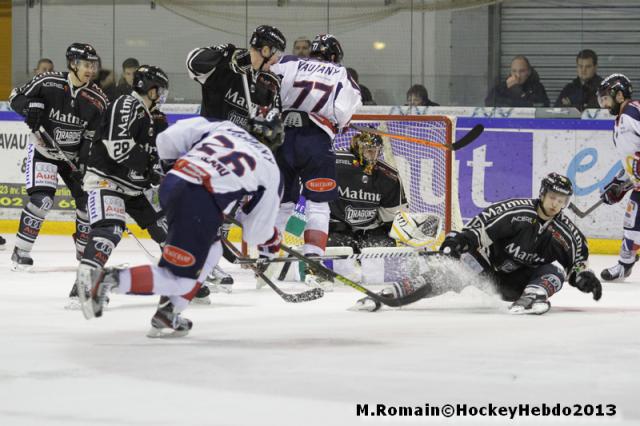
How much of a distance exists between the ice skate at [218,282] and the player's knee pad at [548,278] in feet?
5.09

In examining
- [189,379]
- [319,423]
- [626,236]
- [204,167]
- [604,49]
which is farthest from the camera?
[604,49]

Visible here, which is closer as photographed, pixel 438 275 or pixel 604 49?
pixel 438 275

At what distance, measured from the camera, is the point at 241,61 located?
5.58 meters

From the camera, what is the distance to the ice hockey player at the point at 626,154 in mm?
6711

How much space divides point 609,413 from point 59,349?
1.86m

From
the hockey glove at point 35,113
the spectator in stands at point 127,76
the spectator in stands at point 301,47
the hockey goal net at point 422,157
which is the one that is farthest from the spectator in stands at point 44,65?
the hockey goal net at point 422,157

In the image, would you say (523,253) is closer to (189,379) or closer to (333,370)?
(333,370)

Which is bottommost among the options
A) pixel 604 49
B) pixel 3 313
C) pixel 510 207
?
pixel 3 313

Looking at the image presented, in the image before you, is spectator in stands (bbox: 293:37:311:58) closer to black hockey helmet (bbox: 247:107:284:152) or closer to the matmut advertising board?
the matmut advertising board

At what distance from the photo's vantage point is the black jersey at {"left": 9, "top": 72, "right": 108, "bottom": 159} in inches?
252

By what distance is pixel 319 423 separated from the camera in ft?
9.48

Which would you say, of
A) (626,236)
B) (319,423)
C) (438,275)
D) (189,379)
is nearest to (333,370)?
(189,379)

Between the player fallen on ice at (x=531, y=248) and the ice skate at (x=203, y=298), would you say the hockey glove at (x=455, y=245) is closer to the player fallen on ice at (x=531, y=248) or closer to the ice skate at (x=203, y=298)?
the player fallen on ice at (x=531, y=248)

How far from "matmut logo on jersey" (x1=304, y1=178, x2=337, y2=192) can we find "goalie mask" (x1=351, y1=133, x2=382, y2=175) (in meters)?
0.96
